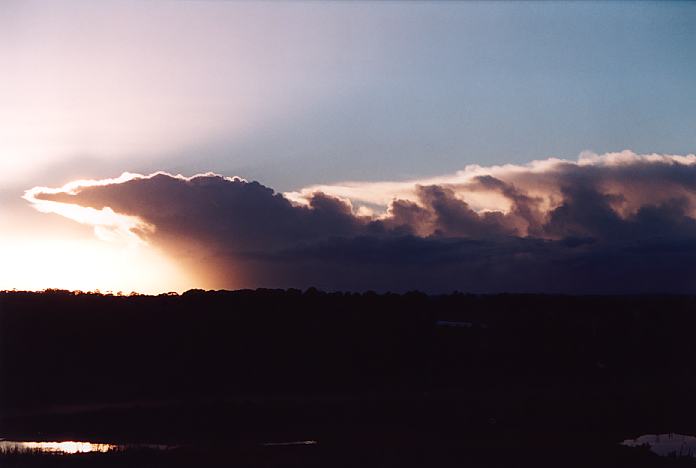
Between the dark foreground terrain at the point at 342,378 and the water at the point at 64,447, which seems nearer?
the water at the point at 64,447

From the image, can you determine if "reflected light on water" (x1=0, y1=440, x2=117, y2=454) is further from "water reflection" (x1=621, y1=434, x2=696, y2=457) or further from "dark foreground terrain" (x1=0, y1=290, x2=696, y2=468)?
"water reflection" (x1=621, y1=434, x2=696, y2=457)

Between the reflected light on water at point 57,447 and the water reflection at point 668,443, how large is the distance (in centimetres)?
2059

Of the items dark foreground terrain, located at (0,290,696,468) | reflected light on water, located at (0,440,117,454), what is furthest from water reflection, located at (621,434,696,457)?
reflected light on water, located at (0,440,117,454)

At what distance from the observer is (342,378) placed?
54.8 m

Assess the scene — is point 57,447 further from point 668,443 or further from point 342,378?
point 668,443

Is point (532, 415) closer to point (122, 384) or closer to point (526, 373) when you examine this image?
point (526, 373)

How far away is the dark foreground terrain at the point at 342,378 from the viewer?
31672mm

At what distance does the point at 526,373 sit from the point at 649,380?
7930 mm

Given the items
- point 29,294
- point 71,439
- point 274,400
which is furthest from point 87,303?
point 71,439

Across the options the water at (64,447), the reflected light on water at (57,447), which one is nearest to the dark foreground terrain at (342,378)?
the water at (64,447)

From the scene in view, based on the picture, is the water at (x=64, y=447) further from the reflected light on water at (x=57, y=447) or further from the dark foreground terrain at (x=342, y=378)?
the dark foreground terrain at (x=342, y=378)

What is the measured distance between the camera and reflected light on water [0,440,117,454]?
3142cm

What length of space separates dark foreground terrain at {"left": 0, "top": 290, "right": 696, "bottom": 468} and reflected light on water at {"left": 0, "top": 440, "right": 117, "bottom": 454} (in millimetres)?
1114

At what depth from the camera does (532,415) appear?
39469 mm
